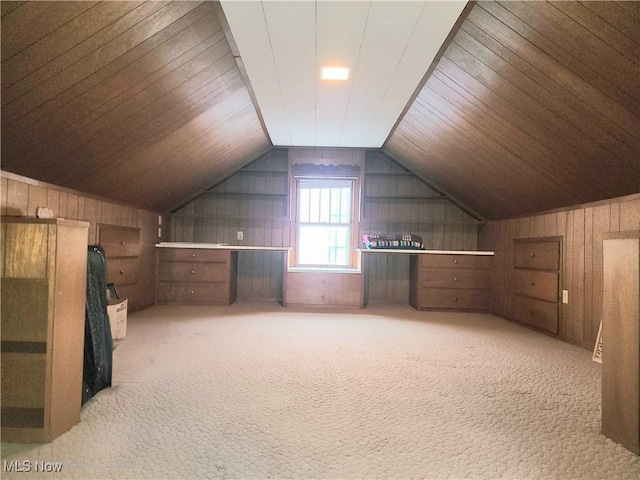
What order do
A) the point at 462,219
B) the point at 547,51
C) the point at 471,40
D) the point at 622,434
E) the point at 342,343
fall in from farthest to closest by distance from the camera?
the point at 462,219
the point at 342,343
the point at 471,40
the point at 547,51
the point at 622,434

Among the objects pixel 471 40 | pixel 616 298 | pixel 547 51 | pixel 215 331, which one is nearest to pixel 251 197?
pixel 215 331

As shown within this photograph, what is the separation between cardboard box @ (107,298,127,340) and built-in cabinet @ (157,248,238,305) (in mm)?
1681

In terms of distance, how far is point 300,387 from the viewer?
6.80 ft

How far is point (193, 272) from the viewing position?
4688mm

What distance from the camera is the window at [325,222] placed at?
5.28 metres

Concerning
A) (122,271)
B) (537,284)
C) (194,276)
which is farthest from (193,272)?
(537,284)

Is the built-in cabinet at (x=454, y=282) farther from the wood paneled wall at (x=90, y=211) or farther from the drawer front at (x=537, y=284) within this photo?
the wood paneled wall at (x=90, y=211)

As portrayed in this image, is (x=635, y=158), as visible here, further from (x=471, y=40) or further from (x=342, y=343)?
(x=342, y=343)

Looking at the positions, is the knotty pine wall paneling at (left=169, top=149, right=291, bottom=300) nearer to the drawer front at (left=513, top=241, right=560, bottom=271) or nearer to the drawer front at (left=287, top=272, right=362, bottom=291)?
the drawer front at (left=287, top=272, right=362, bottom=291)

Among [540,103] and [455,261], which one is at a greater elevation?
[540,103]

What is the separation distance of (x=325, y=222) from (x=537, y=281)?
279 cm

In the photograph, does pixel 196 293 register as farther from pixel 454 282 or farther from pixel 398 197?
pixel 454 282

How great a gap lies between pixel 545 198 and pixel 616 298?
219cm

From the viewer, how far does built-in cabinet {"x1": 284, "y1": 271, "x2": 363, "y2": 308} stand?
4711mm
